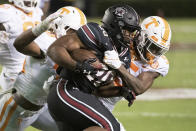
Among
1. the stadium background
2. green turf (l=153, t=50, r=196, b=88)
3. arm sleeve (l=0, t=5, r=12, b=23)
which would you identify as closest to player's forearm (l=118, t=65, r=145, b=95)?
arm sleeve (l=0, t=5, r=12, b=23)

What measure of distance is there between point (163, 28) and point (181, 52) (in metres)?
10.5

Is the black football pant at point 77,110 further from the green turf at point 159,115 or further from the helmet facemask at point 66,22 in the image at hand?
the green turf at point 159,115

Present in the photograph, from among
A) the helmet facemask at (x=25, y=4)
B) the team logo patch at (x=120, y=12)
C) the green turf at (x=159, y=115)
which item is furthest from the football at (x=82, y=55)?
the green turf at (x=159, y=115)

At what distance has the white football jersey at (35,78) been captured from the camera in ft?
17.0

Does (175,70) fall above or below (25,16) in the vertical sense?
below

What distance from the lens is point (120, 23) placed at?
464 centimetres

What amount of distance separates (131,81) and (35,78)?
3.48 feet

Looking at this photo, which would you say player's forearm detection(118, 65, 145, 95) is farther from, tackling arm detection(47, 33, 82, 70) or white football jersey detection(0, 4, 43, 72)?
white football jersey detection(0, 4, 43, 72)

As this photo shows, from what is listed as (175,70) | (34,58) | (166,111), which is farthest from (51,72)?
(175,70)

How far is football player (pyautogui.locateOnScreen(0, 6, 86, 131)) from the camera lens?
504 cm

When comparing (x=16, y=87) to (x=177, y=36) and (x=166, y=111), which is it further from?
(x=177, y=36)

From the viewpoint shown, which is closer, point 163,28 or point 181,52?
point 163,28

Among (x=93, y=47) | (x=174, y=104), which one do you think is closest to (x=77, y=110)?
(x=93, y=47)

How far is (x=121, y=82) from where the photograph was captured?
4828mm
